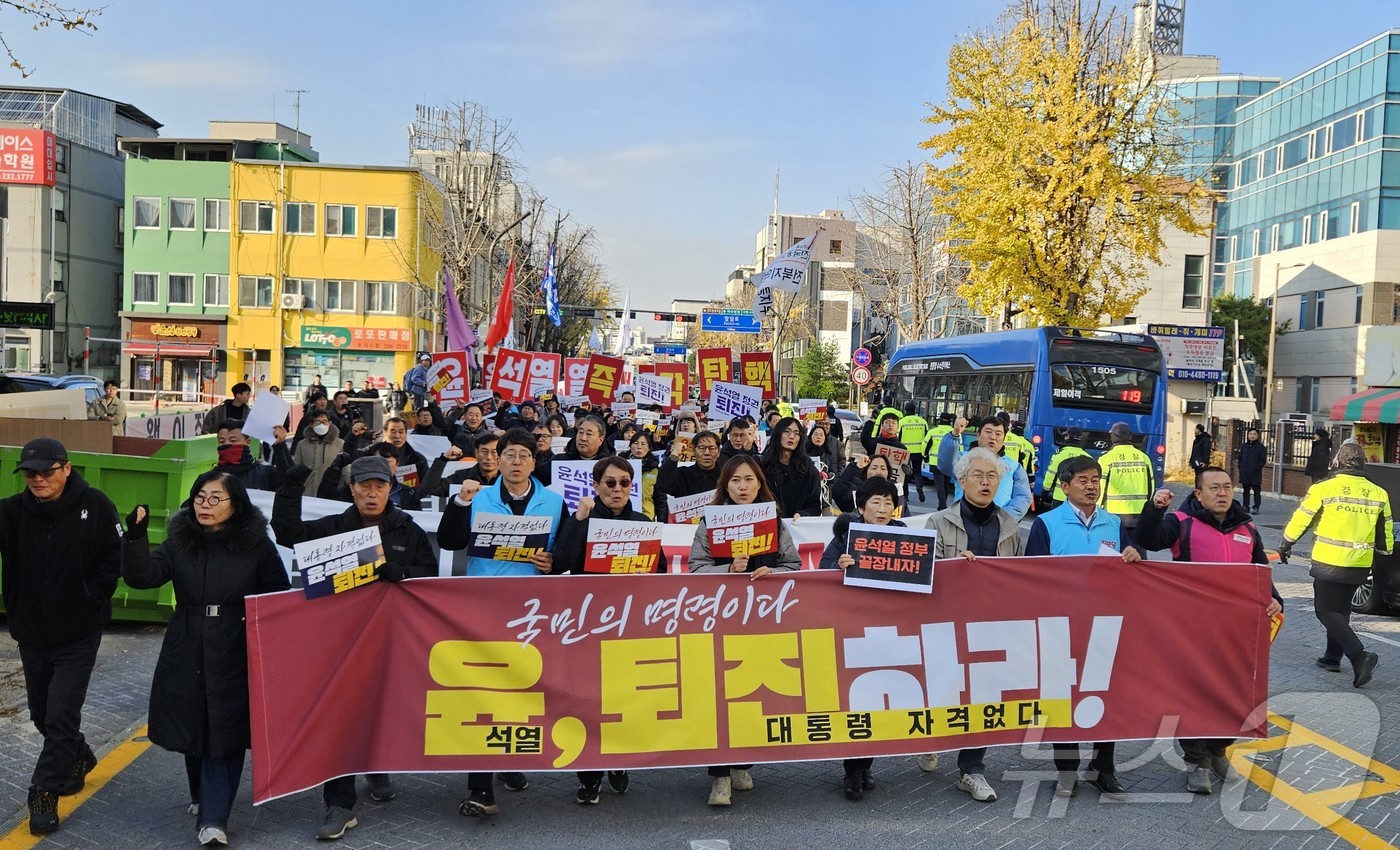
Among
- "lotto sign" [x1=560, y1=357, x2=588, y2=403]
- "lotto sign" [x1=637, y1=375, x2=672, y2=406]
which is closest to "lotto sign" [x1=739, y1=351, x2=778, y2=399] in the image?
"lotto sign" [x1=637, y1=375, x2=672, y2=406]

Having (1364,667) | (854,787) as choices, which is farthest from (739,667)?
(1364,667)

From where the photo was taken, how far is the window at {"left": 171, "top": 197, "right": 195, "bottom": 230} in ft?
172

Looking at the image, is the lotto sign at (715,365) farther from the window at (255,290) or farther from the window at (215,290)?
the window at (215,290)

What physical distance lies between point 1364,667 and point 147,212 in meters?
54.1

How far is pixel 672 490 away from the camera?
970 centimetres

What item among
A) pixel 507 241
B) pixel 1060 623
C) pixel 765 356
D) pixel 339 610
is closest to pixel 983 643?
pixel 1060 623

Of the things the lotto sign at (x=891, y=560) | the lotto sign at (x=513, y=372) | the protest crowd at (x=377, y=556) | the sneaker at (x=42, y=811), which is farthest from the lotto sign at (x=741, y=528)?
the lotto sign at (x=513, y=372)

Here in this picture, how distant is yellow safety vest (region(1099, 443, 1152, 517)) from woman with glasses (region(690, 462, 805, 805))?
546 cm

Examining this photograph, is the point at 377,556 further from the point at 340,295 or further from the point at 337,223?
the point at 337,223

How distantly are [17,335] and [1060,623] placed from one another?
5248 centimetres

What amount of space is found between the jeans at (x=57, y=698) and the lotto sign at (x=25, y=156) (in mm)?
51285

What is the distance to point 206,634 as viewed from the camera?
17.4ft

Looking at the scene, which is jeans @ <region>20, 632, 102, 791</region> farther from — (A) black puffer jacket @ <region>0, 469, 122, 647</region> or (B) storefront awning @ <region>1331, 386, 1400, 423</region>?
(B) storefront awning @ <region>1331, 386, 1400, 423</region>

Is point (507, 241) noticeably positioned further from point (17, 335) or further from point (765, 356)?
point (765, 356)
